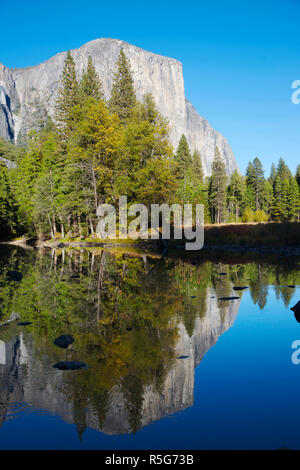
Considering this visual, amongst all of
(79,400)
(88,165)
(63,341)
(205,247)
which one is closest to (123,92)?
(88,165)

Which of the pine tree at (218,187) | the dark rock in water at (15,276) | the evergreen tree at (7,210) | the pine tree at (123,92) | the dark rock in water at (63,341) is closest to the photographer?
the dark rock in water at (63,341)

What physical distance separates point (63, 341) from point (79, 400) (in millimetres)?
2417

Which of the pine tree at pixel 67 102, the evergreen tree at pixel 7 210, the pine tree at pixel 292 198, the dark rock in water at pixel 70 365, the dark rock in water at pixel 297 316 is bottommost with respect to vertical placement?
the dark rock in water at pixel 70 365

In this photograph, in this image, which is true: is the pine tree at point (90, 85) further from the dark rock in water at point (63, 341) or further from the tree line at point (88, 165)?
the dark rock in water at point (63, 341)

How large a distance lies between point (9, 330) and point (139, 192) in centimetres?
3132

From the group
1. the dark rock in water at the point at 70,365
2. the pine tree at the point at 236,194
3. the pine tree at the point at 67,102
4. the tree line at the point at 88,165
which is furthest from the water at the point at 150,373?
the pine tree at the point at 236,194

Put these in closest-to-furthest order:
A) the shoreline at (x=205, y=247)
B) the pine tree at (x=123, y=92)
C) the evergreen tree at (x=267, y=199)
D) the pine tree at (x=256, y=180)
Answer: the shoreline at (x=205, y=247) < the pine tree at (x=123, y=92) < the pine tree at (x=256, y=180) < the evergreen tree at (x=267, y=199)

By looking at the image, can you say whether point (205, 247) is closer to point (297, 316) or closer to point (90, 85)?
point (297, 316)

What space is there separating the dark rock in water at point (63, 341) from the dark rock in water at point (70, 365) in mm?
965

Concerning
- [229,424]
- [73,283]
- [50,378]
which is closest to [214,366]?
[229,424]

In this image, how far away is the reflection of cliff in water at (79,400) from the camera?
4.44 metres

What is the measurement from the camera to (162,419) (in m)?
4.50

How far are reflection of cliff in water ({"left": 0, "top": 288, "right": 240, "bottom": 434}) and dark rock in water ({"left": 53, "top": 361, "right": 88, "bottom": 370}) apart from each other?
12 centimetres

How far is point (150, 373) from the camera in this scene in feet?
18.5
